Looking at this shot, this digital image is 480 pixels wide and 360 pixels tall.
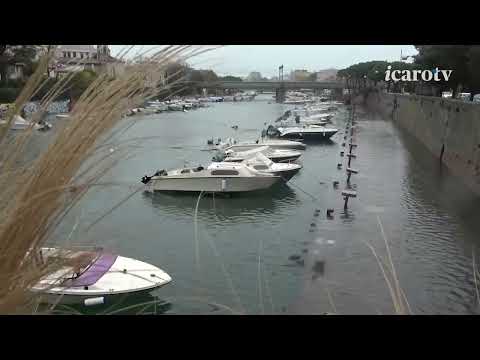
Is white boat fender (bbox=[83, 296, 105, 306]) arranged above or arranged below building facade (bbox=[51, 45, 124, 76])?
below

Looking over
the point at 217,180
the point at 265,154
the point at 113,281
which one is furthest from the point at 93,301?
the point at 265,154

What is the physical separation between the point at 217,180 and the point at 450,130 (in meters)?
7.68

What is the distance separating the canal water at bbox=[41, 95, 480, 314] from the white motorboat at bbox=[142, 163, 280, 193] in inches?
9.1

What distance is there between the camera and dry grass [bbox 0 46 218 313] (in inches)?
30.8

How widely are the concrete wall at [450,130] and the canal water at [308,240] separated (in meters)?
0.50

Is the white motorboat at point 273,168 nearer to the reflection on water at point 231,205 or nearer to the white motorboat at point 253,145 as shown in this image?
the reflection on water at point 231,205

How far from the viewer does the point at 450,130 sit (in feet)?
44.8

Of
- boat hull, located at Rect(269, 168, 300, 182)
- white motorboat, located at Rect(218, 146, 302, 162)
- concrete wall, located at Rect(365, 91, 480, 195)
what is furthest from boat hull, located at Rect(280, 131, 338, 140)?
boat hull, located at Rect(269, 168, 300, 182)

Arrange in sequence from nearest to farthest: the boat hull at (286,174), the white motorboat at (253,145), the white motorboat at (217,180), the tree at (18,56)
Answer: the tree at (18,56)
the white motorboat at (217,180)
the boat hull at (286,174)
the white motorboat at (253,145)

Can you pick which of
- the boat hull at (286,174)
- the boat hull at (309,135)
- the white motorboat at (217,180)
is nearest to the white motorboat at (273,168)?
the boat hull at (286,174)

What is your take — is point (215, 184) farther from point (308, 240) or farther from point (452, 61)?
point (452, 61)

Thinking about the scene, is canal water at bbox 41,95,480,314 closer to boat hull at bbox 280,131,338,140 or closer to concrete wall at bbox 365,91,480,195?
concrete wall at bbox 365,91,480,195

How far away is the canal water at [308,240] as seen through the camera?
5340 mm
